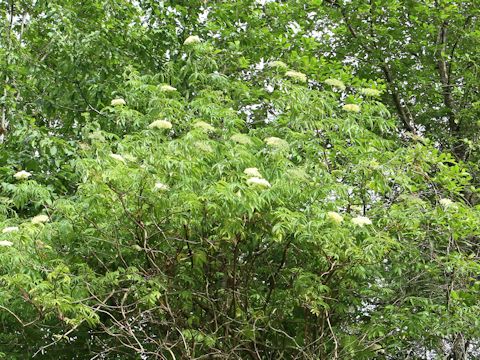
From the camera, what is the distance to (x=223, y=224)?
4047mm

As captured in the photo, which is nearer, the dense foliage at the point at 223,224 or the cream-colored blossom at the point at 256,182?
the cream-colored blossom at the point at 256,182

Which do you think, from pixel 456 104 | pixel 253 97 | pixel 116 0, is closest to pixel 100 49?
pixel 116 0

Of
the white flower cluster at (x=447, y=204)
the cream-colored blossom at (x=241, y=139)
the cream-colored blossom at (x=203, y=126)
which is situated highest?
the cream-colored blossom at (x=203, y=126)

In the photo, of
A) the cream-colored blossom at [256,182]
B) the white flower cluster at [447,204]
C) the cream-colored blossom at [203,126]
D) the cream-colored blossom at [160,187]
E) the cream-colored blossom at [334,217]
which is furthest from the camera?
the white flower cluster at [447,204]

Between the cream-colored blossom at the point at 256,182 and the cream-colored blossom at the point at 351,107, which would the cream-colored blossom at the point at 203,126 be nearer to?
the cream-colored blossom at the point at 256,182

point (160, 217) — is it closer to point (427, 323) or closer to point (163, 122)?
point (163, 122)

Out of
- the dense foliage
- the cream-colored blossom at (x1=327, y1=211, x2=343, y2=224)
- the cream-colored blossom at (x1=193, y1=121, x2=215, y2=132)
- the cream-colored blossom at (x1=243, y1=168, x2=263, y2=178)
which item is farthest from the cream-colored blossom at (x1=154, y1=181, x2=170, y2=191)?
the cream-colored blossom at (x1=327, y1=211, x2=343, y2=224)

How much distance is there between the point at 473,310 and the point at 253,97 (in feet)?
8.42

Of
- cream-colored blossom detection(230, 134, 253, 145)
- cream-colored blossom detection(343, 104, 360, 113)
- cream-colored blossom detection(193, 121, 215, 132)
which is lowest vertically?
cream-colored blossom detection(343, 104, 360, 113)

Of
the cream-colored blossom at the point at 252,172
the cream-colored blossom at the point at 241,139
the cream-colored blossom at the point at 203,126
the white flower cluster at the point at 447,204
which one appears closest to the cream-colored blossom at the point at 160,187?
the cream-colored blossom at the point at 252,172

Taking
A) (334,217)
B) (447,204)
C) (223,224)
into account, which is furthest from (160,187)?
(447,204)

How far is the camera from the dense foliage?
164 inches

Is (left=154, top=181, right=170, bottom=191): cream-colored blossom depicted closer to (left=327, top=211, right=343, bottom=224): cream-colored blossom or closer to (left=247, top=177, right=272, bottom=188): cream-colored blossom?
(left=247, top=177, right=272, bottom=188): cream-colored blossom

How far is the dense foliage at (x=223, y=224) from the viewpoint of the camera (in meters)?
4.17
